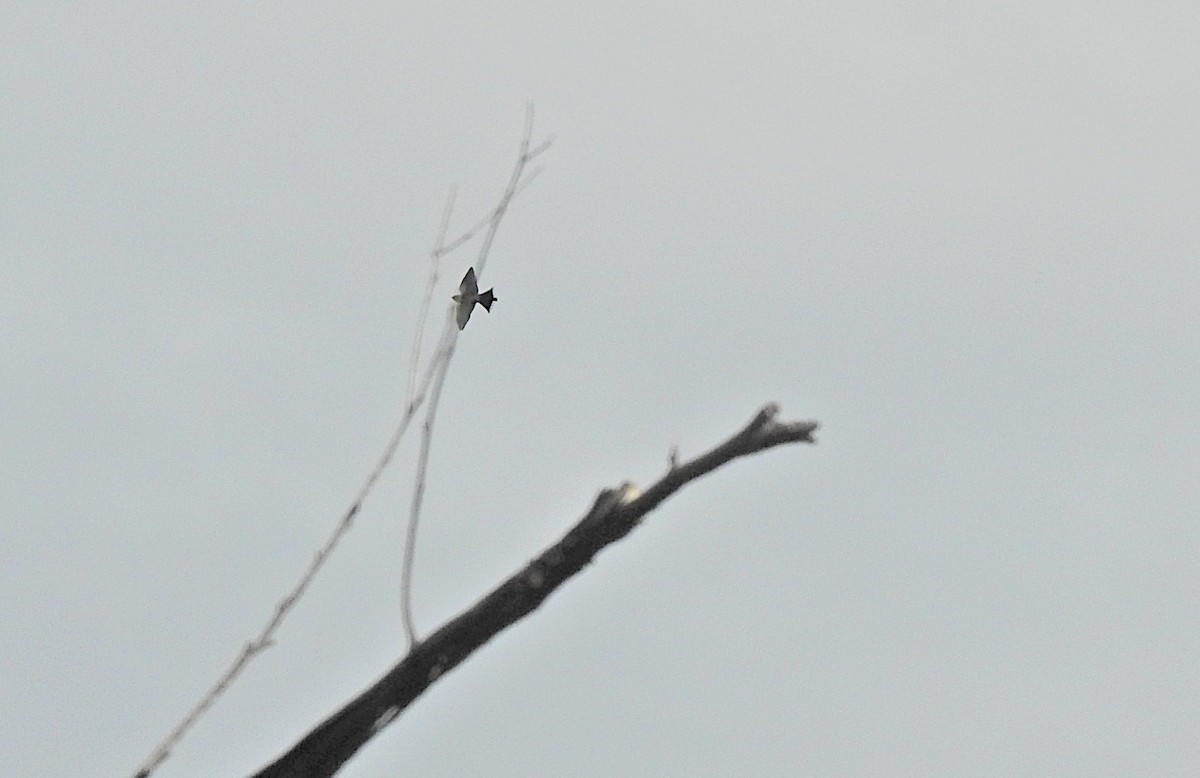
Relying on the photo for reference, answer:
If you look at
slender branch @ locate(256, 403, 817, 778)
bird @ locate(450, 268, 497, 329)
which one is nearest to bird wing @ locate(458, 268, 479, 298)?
bird @ locate(450, 268, 497, 329)

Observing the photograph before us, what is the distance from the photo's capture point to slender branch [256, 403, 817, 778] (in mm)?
3461

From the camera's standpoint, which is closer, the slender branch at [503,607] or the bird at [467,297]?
the slender branch at [503,607]

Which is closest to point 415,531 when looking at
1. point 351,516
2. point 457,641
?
point 351,516

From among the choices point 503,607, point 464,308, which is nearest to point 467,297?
point 464,308

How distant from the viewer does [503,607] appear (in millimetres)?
3631

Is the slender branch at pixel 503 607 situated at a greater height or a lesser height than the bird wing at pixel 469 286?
lesser

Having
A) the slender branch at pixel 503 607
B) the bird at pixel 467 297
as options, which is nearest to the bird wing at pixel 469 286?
the bird at pixel 467 297

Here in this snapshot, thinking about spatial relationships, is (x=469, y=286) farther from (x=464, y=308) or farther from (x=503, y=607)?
(x=503, y=607)

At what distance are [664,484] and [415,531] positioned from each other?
633mm

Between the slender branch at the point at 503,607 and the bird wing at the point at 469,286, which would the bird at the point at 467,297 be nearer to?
the bird wing at the point at 469,286

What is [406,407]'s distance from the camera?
11.3ft

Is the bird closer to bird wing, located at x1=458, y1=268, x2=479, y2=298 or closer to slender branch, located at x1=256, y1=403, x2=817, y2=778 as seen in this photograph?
bird wing, located at x1=458, y1=268, x2=479, y2=298

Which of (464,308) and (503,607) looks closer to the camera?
(503,607)

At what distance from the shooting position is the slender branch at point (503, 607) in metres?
3.46
